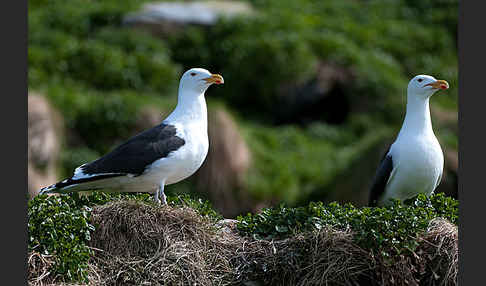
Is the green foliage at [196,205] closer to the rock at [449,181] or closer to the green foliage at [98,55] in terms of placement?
the rock at [449,181]

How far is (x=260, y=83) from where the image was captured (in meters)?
17.0

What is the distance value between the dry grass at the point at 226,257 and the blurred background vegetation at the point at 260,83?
18.0ft

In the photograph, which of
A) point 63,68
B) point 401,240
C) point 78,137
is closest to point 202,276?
point 401,240

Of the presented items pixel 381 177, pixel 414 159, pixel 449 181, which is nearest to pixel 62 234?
pixel 381 177

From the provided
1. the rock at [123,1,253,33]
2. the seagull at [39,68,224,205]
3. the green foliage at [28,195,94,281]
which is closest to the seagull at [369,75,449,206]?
the seagull at [39,68,224,205]

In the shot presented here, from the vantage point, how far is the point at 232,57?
17.2m

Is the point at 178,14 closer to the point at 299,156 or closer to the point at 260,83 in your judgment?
the point at 260,83

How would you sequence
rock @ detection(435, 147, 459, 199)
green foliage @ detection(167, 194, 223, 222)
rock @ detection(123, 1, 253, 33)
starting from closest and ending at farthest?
green foliage @ detection(167, 194, 223, 222), rock @ detection(435, 147, 459, 199), rock @ detection(123, 1, 253, 33)

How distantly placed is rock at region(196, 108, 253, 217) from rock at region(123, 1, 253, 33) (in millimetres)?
3980

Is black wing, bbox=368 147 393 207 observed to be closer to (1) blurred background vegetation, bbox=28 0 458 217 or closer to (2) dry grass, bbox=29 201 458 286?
(2) dry grass, bbox=29 201 458 286

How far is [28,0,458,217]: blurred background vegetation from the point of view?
1473 cm

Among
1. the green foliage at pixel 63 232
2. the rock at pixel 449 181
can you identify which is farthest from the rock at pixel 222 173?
the green foliage at pixel 63 232

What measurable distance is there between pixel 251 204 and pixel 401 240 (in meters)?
7.11

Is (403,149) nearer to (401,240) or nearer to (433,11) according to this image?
(401,240)
